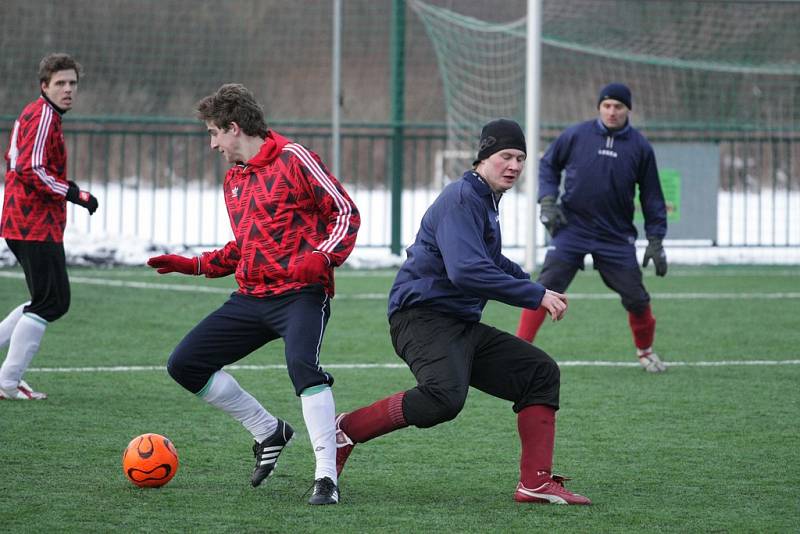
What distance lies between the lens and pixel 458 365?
5191mm

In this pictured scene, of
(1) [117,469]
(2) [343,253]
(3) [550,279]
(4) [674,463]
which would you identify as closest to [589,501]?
(4) [674,463]

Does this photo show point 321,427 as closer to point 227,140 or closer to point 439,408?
point 439,408

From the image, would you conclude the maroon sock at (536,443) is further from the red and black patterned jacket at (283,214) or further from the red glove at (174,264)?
the red glove at (174,264)

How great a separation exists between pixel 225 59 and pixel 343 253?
53.1ft

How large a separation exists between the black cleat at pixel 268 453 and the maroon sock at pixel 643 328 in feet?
12.5

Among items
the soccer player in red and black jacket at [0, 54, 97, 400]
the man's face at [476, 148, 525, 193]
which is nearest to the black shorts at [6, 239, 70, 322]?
the soccer player in red and black jacket at [0, 54, 97, 400]

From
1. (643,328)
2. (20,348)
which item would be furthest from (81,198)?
(643,328)

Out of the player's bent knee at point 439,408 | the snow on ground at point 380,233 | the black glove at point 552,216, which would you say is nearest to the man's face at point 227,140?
the player's bent knee at point 439,408

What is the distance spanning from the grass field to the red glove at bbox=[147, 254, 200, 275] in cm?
87

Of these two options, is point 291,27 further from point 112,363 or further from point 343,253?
point 343,253

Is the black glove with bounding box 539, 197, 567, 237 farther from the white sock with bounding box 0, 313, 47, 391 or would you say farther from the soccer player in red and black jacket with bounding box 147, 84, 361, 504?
the soccer player in red and black jacket with bounding box 147, 84, 361, 504

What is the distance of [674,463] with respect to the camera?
5977 mm

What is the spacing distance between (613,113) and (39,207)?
372 cm

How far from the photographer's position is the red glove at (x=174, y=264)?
5.53 m
